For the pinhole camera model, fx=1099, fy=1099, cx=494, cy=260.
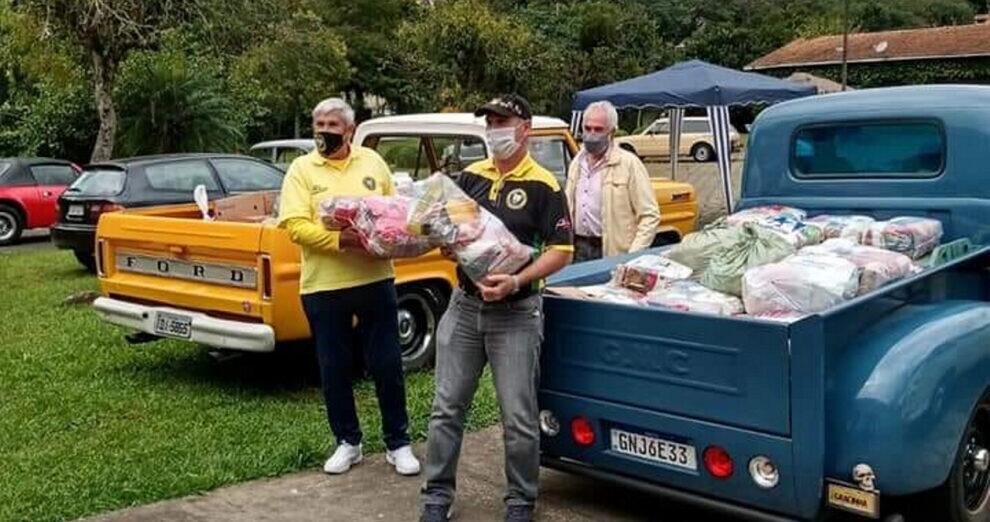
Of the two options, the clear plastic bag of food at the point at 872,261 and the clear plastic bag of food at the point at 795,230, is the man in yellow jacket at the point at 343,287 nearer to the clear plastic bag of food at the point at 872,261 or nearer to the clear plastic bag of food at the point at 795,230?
the clear plastic bag of food at the point at 795,230

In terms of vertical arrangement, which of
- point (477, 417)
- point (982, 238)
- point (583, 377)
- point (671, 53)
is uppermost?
point (671, 53)

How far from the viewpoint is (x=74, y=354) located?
316 inches

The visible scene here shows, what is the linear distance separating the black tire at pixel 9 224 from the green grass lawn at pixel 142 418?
938 centimetres

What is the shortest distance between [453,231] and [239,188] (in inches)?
360

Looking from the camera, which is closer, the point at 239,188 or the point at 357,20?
the point at 239,188

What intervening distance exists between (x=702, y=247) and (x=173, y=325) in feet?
11.3

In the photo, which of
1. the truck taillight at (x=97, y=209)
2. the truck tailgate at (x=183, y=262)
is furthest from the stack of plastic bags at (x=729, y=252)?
the truck taillight at (x=97, y=209)

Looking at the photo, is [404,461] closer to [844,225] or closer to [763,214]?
[763,214]

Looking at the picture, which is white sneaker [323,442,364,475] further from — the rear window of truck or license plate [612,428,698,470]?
the rear window of truck

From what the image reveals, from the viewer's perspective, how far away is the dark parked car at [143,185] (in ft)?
40.5

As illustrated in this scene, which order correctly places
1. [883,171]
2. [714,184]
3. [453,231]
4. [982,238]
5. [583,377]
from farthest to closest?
[714,184], [883,171], [982,238], [583,377], [453,231]

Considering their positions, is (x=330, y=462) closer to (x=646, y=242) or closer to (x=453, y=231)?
(x=453, y=231)

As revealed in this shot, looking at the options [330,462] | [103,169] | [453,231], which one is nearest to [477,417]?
[330,462]

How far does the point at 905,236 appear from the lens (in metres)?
4.97
